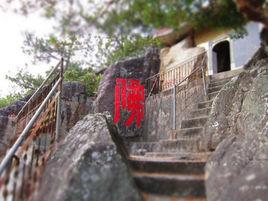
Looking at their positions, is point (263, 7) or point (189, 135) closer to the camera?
point (263, 7)

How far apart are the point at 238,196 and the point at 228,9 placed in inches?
73.2

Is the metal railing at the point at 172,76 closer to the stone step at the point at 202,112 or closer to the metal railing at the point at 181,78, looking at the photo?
the metal railing at the point at 181,78

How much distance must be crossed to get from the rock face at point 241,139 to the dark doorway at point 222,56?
9067 mm

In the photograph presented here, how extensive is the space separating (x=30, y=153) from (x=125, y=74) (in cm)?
946

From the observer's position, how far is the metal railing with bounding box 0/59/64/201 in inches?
125

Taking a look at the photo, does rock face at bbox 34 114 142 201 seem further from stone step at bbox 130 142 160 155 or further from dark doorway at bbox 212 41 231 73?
dark doorway at bbox 212 41 231 73

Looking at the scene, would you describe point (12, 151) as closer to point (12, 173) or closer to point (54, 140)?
point (12, 173)

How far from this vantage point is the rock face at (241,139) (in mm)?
3309

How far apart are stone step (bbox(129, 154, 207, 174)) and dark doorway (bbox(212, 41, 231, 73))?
11205 millimetres

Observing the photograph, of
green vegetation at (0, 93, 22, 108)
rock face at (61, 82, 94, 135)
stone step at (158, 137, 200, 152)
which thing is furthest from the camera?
green vegetation at (0, 93, 22, 108)

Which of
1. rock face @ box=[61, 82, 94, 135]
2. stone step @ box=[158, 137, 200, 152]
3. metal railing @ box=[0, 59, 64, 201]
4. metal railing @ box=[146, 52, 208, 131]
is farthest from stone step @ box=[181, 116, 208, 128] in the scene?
rock face @ box=[61, 82, 94, 135]

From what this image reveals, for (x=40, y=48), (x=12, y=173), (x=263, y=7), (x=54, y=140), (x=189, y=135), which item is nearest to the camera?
(x=263, y=7)

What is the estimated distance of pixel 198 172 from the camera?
3.77m

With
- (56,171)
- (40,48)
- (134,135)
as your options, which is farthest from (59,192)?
(40,48)
